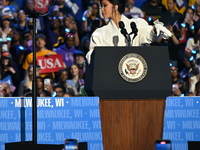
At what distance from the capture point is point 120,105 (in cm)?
340

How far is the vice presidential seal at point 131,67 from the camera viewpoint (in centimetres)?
339

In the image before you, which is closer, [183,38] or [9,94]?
[9,94]

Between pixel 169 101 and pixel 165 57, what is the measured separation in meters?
0.29

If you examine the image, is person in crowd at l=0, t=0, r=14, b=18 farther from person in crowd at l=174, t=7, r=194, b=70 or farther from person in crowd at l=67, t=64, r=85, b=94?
person in crowd at l=174, t=7, r=194, b=70

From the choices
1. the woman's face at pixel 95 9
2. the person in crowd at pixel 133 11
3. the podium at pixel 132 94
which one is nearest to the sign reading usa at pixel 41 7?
the podium at pixel 132 94

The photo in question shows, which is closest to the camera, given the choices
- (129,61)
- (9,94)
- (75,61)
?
(129,61)

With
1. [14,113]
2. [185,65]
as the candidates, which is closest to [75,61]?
[185,65]

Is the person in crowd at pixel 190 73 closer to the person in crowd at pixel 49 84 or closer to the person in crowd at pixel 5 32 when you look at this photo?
the person in crowd at pixel 49 84

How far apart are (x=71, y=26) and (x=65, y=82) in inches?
36.5

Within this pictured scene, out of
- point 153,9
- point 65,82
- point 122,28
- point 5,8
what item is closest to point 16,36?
point 5,8

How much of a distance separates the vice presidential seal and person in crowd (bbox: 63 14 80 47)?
491 cm

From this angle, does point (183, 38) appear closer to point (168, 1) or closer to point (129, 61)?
point (168, 1)

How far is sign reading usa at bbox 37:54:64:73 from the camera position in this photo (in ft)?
26.7

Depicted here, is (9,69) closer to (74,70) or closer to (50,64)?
(50,64)
